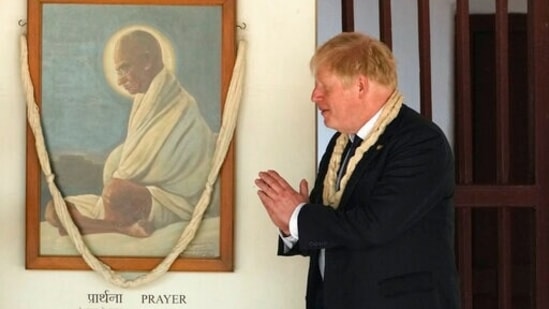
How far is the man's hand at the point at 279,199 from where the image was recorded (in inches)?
76.3

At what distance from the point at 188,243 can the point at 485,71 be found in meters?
1.29

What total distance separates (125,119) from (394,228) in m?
0.74

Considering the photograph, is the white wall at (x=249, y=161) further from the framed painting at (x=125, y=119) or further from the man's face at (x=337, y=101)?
the man's face at (x=337, y=101)

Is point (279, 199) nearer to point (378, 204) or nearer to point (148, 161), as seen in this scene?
point (378, 204)

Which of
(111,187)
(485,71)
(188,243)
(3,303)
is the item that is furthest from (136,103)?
(485,71)

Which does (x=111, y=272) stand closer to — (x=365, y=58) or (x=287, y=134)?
(x=287, y=134)

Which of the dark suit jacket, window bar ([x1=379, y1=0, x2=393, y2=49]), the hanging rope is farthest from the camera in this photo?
window bar ([x1=379, y1=0, x2=393, y2=49])

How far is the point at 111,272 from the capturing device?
7.39ft

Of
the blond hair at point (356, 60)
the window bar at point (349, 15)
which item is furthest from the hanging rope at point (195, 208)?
the blond hair at point (356, 60)

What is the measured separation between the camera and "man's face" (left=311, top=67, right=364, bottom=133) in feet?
6.22

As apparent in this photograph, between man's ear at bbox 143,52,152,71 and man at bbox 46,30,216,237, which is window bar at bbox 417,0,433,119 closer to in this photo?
man at bbox 46,30,216,237

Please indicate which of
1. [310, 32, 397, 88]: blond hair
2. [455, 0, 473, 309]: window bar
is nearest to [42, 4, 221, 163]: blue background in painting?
[310, 32, 397, 88]: blond hair

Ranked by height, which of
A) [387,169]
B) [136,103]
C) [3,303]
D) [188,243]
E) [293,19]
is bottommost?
[3,303]

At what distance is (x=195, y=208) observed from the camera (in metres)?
2.26
